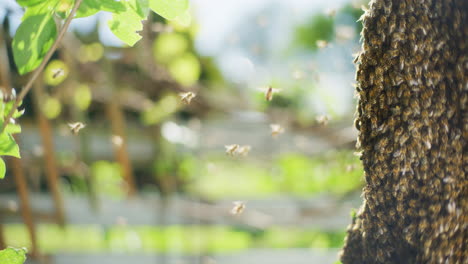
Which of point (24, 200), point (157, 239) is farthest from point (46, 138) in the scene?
point (157, 239)

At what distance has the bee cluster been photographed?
405 millimetres

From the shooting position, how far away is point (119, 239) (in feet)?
7.30

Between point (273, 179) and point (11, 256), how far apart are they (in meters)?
1.88

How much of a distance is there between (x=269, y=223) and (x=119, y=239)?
0.75m

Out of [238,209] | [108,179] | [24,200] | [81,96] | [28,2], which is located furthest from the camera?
[108,179]

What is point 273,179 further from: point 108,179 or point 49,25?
point 49,25

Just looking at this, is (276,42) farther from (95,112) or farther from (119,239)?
(119,239)

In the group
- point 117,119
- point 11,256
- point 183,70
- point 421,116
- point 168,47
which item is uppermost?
point 168,47

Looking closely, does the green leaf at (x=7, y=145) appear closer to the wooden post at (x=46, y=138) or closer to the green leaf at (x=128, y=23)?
the green leaf at (x=128, y=23)

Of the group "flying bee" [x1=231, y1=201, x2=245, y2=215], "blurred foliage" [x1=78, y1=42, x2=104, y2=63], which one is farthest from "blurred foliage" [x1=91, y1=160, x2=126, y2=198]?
"flying bee" [x1=231, y1=201, x2=245, y2=215]

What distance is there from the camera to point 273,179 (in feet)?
7.46

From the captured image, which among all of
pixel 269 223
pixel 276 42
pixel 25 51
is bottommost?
pixel 25 51

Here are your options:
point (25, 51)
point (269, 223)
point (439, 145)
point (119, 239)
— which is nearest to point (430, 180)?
point (439, 145)

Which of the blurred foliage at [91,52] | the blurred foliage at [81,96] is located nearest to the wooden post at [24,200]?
the blurred foliage at [81,96]
